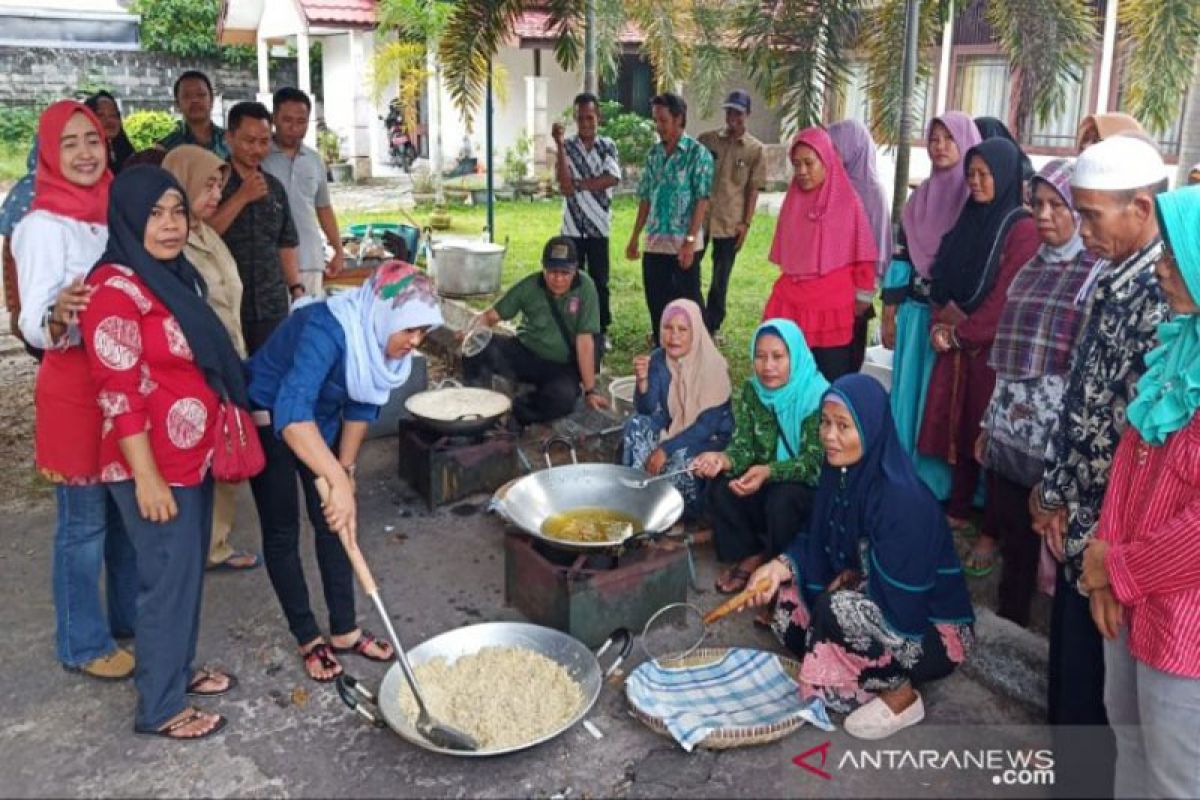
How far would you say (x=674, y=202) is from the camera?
612 cm

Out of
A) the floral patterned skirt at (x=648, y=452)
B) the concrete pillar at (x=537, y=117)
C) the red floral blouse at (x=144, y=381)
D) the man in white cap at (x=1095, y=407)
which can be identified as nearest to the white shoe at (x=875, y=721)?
the man in white cap at (x=1095, y=407)

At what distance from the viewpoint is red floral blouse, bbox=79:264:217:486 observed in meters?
2.43

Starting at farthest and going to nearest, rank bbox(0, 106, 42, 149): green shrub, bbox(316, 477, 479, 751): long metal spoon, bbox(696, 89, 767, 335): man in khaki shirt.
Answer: bbox(0, 106, 42, 149): green shrub
bbox(696, 89, 767, 335): man in khaki shirt
bbox(316, 477, 479, 751): long metal spoon

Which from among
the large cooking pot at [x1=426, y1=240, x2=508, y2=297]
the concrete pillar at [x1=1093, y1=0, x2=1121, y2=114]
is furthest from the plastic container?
the concrete pillar at [x1=1093, y1=0, x2=1121, y2=114]

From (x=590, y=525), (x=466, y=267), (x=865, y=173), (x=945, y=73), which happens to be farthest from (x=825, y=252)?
(x=945, y=73)

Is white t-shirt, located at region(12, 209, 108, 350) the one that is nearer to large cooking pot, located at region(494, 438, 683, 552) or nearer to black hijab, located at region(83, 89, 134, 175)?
large cooking pot, located at region(494, 438, 683, 552)

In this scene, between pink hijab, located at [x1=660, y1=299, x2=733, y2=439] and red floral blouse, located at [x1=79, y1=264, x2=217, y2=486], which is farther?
pink hijab, located at [x1=660, y1=299, x2=733, y2=439]

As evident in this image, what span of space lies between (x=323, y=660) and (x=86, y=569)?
756mm

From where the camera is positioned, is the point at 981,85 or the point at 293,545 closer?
the point at 293,545

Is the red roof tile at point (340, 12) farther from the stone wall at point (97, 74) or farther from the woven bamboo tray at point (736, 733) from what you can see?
the woven bamboo tray at point (736, 733)

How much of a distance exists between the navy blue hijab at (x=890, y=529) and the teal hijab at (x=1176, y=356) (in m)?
0.92

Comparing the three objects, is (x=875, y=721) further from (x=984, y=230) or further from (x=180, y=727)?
(x=180, y=727)

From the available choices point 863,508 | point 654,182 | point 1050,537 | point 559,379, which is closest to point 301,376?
point 863,508

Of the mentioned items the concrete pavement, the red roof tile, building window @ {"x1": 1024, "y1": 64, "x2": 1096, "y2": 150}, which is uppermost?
the red roof tile
